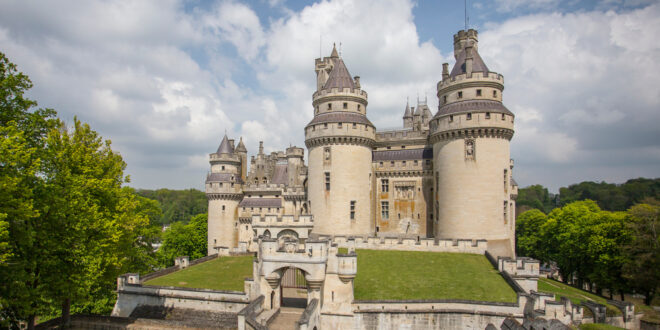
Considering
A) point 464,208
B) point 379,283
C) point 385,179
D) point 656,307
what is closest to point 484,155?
point 464,208

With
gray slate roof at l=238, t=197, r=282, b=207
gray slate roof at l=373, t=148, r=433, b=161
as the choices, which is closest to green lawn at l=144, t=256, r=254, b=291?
gray slate roof at l=238, t=197, r=282, b=207

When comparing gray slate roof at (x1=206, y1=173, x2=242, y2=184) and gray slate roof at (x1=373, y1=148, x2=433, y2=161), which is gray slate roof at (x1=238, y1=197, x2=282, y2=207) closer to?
gray slate roof at (x1=206, y1=173, x2=242, y2=184)

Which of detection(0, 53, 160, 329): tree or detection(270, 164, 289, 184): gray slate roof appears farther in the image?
detection(270, 164, 289, 184): gray slate roof

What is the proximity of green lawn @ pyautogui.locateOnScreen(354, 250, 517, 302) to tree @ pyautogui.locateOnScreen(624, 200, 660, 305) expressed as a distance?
1468cm

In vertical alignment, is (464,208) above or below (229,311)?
above

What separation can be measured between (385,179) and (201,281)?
786 inches

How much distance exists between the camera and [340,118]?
112ft

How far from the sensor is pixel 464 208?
30.5 metres

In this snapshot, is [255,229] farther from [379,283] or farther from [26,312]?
[26,312]

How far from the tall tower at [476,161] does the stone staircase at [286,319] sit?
16403 mm

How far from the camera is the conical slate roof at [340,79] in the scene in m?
35.5

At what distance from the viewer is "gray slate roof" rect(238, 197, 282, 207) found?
4280 centimetres

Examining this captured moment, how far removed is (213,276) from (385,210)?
17.9m

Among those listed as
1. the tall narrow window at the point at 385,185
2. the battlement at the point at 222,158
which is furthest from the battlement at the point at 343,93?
the battlement at the point at 222,158
